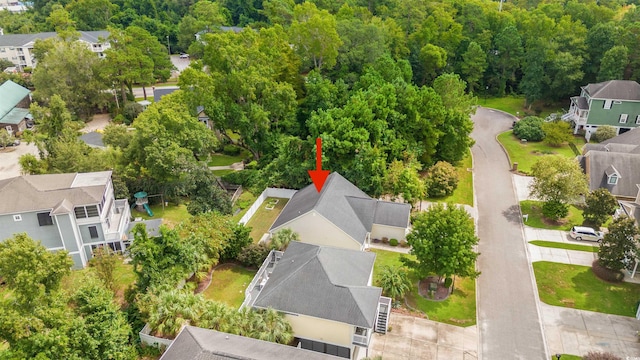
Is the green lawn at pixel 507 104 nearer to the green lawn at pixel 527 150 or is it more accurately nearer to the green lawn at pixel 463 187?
the green lawn at pixel 527 150

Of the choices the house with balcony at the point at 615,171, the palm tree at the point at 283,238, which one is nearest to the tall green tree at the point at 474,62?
the house with balcony at the point at 615,171

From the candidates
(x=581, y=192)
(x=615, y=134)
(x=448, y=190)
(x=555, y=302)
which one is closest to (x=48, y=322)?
(x=555, y=302)

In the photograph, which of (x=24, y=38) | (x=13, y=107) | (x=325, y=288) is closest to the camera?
(x=325, y=288)

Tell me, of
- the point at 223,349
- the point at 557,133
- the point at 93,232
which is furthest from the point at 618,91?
the point at 93,232

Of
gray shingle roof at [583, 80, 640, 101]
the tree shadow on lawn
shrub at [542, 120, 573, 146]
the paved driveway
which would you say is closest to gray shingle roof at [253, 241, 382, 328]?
the paved driveway

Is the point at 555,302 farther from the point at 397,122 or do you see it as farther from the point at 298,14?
the point at 298,14

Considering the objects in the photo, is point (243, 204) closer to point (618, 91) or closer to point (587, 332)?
point (587, 332)

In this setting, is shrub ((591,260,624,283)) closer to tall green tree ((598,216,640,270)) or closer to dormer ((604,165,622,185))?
tall green tree ((598,216,640,270))
